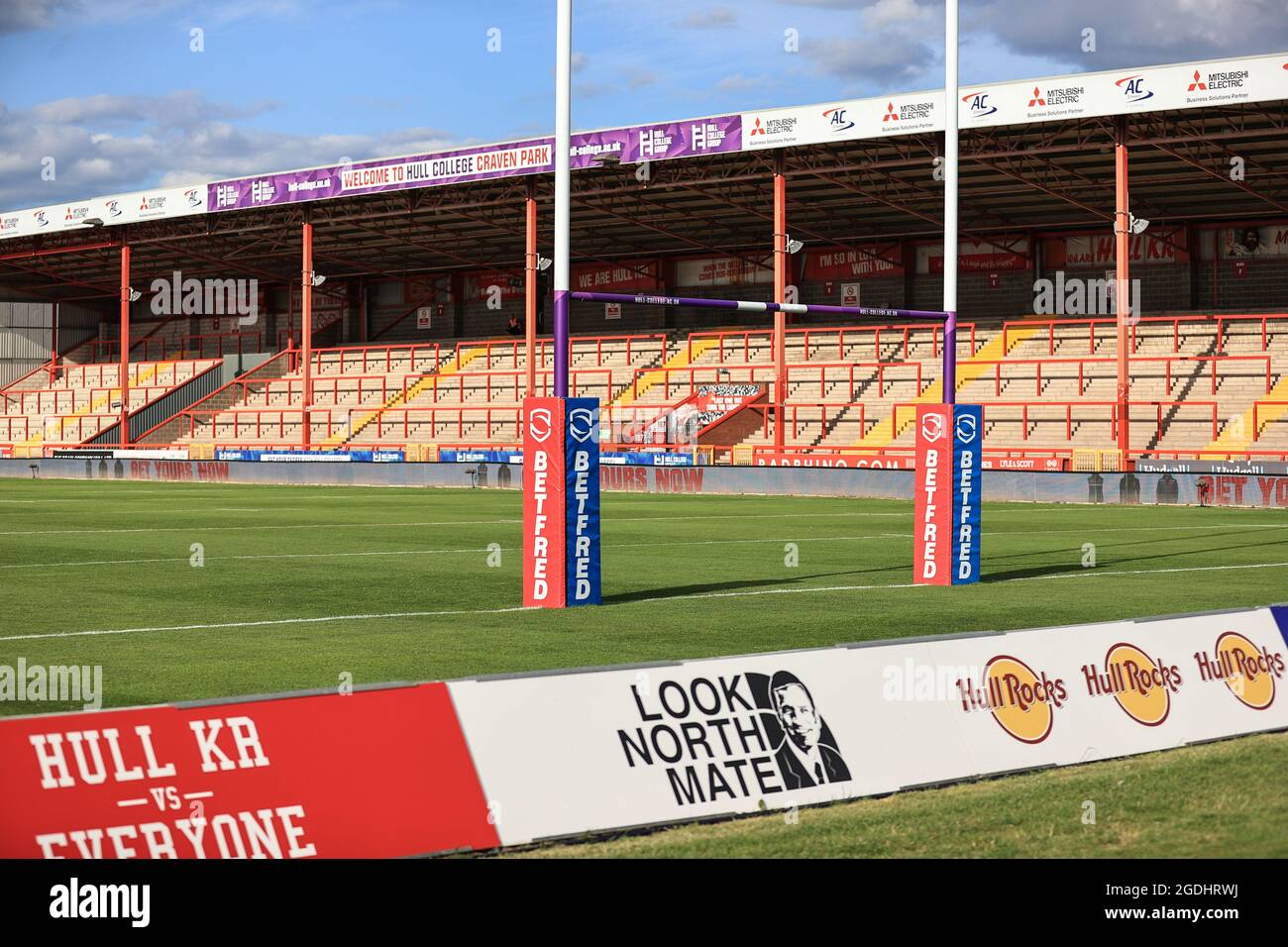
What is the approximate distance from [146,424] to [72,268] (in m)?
11.7

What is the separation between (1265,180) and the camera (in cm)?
4403

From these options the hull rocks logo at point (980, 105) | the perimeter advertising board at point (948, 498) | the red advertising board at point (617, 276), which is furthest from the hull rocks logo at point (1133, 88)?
the red advertising board at point (617, 276)

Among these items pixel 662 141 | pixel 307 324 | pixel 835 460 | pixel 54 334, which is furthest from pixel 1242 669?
pixel 54 334

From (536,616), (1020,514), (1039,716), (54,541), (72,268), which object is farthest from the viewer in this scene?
(72,268)

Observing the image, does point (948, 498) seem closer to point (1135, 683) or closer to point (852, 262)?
point (1135, 683)

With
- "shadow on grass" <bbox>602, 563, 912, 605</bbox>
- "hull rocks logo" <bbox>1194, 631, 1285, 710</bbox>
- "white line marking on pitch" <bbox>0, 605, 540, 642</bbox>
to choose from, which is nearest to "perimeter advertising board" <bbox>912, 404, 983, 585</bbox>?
"shadow on grass" <bbox>602, 563, 912, 605</bbox>

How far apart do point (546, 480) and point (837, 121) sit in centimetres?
2914

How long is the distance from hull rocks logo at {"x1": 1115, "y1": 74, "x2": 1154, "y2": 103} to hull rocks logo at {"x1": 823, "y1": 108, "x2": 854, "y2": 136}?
23.3ft

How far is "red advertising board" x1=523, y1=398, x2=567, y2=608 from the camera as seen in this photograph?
13.9m

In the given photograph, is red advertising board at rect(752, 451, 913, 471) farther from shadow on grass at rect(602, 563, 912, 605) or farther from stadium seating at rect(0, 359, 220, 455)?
stadium seating at rect(0, 359, 220, 455)

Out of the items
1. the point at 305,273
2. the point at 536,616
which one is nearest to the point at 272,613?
the point at 536,616

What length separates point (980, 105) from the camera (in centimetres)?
3834
